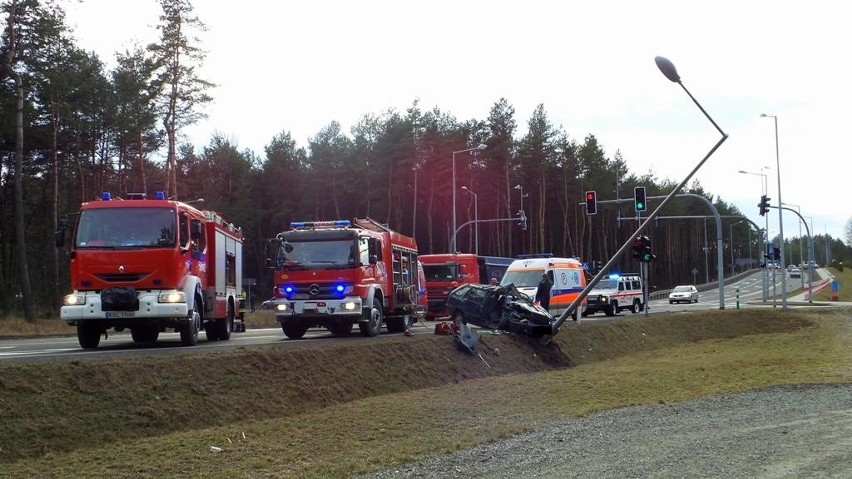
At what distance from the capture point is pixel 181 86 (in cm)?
4038

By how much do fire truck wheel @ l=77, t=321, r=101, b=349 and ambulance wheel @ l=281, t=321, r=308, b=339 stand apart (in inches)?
200

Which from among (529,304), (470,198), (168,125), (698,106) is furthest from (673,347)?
(470,198)

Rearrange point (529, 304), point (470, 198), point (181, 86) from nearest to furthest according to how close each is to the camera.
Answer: point (529, 304), point (181, 86), point (470, 198)

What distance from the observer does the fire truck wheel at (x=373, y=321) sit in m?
19.3

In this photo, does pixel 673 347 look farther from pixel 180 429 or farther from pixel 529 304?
pixel 180 429

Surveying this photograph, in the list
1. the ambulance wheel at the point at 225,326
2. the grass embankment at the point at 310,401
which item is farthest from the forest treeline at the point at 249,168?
the grass embankment at the point at 310,401

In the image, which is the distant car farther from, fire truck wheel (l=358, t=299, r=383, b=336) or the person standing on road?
fire truck wheel (l=358, t=299, r=383, b=336)

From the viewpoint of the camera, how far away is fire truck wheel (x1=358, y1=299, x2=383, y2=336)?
19266 millimetres

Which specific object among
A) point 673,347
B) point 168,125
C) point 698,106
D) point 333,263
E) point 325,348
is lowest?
point 673,347

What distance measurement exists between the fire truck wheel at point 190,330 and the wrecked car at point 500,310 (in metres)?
7.59

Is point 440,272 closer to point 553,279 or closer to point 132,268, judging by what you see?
point 553,279

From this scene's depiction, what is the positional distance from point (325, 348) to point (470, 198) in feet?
171

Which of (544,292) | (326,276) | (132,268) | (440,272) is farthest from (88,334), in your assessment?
(440,272)

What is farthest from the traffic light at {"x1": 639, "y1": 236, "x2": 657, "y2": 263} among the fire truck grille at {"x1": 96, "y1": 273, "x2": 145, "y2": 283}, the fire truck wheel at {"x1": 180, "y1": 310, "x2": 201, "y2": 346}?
the fire truck grille at {"x1": 96, "y1": 273, "x2": 145, "y2": 283}
